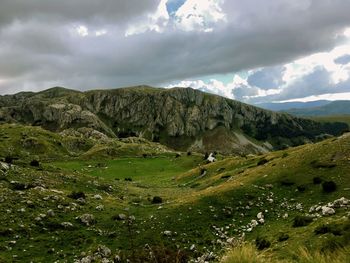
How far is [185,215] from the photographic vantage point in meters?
36.9

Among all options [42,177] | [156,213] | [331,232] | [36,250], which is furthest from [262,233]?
[42,177]

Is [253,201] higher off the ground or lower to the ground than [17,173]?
lower

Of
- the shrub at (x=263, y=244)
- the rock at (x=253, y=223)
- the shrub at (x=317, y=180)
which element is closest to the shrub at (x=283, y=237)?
the shrub at (x=263, y=244)

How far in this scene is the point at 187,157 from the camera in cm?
11481

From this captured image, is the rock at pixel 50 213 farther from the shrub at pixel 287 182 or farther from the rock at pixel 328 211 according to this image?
the shrub at pixel 287 182

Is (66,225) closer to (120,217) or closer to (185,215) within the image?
(120,217)

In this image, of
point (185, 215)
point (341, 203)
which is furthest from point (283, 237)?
point (185, 215)

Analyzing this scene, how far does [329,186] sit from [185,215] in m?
14.1

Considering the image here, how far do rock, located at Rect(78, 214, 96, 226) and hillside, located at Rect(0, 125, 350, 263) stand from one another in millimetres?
95

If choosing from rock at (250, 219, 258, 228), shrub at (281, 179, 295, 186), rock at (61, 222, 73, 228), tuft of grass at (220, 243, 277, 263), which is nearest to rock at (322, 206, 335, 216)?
rock at (250, 219, 258, 228)

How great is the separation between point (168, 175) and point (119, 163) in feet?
83.3

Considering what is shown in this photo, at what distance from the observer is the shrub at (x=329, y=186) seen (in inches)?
1529

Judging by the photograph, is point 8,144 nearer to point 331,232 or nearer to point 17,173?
point 17,173

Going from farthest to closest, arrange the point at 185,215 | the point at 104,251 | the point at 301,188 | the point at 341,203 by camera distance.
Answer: the point at 301,188
the point at 185,215
the point at 341,203
the point at 104,251
